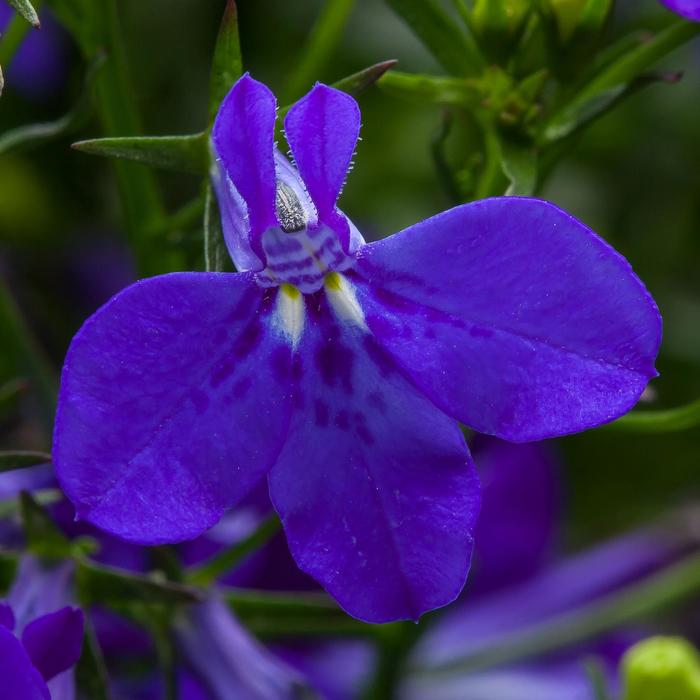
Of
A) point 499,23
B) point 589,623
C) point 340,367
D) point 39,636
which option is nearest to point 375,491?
point 340,367

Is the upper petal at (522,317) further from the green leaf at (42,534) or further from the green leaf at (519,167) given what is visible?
the green leaf at (42,534)

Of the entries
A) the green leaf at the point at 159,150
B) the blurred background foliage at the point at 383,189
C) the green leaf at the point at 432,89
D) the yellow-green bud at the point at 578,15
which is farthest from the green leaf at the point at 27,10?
the blurred background foliage at the point at 383,189

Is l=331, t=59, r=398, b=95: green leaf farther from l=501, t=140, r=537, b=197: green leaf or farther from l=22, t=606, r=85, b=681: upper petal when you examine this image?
l=22, t=606, r=85, b=681: upper petal

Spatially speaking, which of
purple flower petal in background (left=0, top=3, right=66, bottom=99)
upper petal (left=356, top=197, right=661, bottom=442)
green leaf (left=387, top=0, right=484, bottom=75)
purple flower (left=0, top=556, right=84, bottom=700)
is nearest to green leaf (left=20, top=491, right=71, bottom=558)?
purple flower (left=0, top=556, right=84, bottom=700)

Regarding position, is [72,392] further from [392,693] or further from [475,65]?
[392,693]

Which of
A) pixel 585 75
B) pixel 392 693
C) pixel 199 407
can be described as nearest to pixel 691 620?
pixel 392 693

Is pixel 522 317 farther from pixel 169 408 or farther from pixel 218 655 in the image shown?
pixel 218 655
